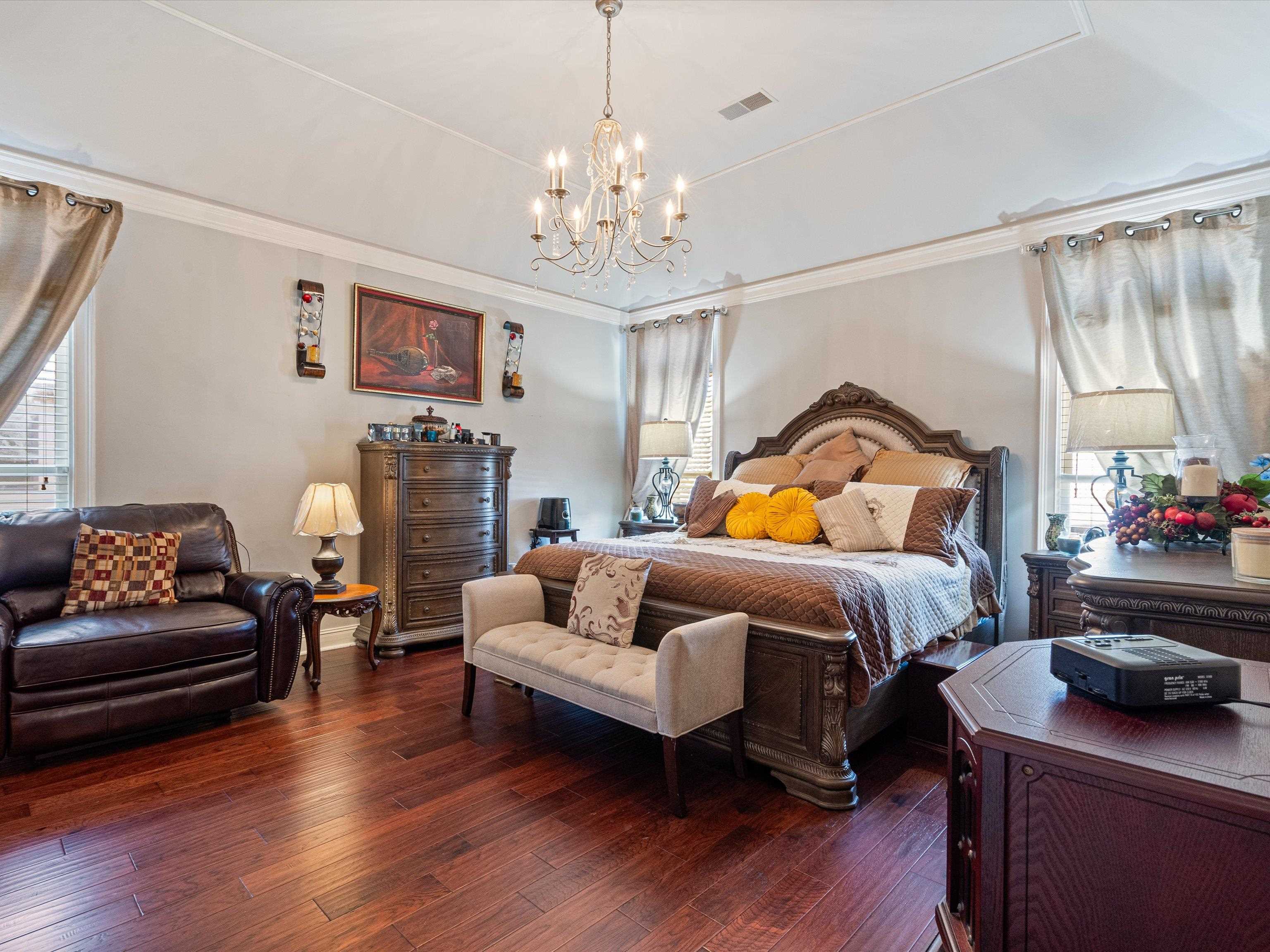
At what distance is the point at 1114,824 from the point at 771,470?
3855 millimetres

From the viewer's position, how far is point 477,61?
3.26 m

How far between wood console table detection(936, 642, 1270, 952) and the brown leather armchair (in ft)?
10.3

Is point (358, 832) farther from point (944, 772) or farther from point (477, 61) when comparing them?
point (477, 61)

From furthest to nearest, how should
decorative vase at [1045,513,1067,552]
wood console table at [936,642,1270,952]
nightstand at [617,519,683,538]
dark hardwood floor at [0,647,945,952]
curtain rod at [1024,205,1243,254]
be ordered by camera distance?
nightstand at [617,519,683,538] < decorative vase at [1045,513,1067,552] < curtain rod at [1024,205,1243,254] < dark hardwood floor at [0,647,945,952] < wood console table at [936,642,1270,952]

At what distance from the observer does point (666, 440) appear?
5426 millimetres

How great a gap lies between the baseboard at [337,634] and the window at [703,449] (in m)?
2.88

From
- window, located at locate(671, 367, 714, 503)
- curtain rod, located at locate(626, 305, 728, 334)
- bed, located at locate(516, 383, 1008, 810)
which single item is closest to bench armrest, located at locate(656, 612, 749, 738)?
bed, located at locate(516, 383, 1008, 810)

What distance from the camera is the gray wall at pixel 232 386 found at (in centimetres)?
368

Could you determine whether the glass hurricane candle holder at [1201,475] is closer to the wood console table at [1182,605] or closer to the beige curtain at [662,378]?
the wood console table at [1182,605]

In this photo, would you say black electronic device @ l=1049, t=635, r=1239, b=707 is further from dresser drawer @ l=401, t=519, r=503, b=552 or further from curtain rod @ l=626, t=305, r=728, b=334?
curtain rod @ l=626, t=305, r=728, b=334

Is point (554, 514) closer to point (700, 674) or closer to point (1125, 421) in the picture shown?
point (700, 674)

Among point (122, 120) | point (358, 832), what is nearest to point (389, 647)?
point (358, 832)

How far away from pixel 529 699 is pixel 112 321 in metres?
3.15

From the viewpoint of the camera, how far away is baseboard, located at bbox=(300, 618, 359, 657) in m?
4.48
